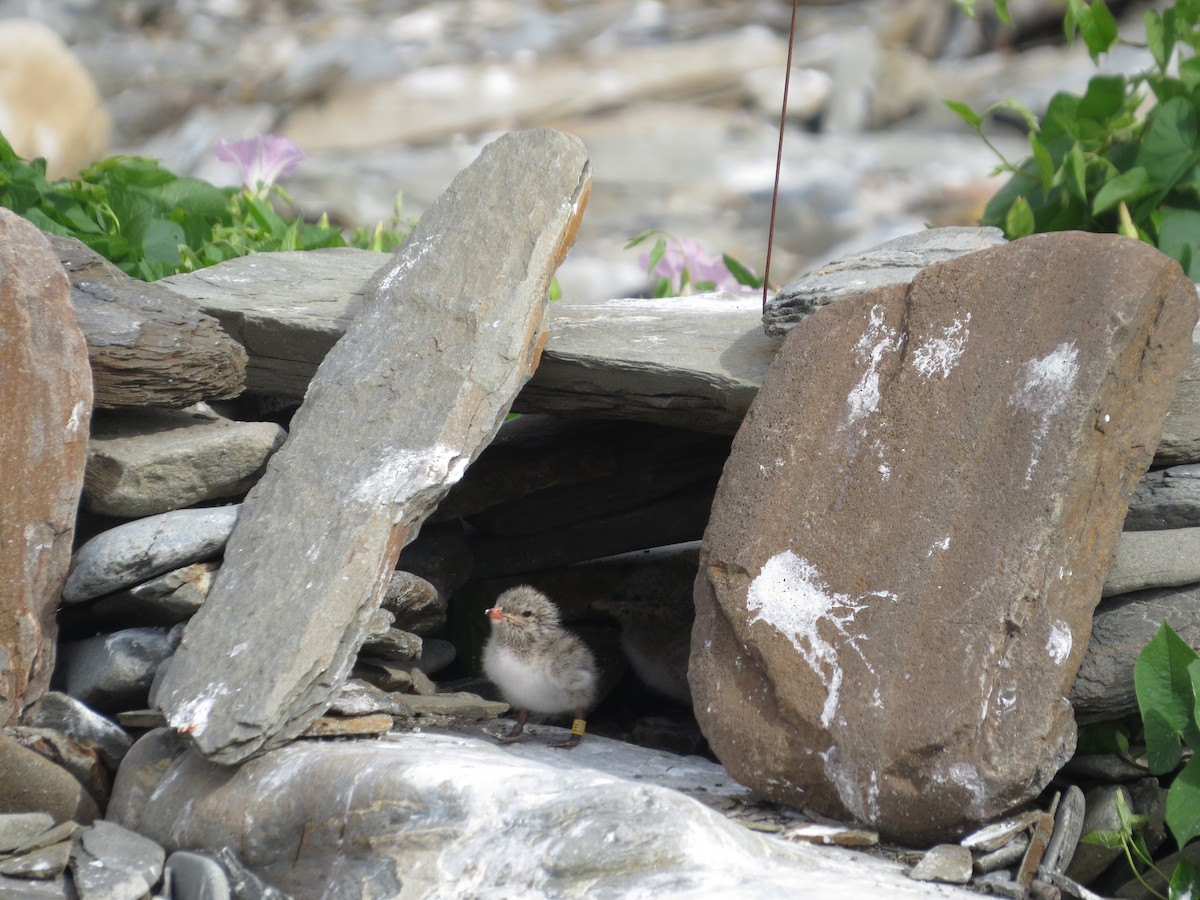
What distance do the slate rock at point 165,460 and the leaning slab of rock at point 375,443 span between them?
1.00 feet

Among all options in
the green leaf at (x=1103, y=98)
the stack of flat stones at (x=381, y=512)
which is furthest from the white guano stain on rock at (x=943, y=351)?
the green leaf at (x=1103, y=98)

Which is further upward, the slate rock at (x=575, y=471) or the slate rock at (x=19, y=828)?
the slate rock at (x=575, y=471)

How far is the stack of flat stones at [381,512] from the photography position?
132 inches

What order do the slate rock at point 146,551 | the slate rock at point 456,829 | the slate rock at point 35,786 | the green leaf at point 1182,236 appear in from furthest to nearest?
the green leaf at point 1182,236, the slate rock at point 146,551, the slate rock at point 35,786, the slate rock at point 456,829

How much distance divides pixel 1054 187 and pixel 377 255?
2730 mm

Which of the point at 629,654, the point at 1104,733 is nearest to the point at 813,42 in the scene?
the point at 629,654

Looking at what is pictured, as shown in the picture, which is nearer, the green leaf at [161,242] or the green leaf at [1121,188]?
the green leaf at [1121,188]

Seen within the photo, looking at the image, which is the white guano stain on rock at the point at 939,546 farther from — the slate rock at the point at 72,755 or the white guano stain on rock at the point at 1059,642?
the slate rock at the point at 72,755

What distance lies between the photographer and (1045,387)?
345cm

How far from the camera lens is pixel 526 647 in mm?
4461

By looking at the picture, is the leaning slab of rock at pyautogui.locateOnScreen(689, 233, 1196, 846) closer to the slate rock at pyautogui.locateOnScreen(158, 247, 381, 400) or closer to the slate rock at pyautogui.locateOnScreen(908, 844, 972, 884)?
the slate rock at pyautogui.locateOnScreen(908, 844, 972, 884)

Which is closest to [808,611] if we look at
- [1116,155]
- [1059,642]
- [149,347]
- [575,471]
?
[1059,642]

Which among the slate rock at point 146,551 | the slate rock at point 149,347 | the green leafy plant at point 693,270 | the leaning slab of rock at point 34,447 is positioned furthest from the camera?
the green leafy plant at point 693,270

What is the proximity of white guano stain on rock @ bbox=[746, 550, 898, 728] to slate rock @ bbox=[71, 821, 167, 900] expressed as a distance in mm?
1574
